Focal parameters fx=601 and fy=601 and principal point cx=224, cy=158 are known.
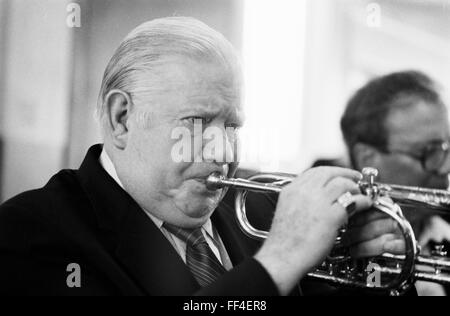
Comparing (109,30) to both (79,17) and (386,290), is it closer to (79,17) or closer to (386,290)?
(79,17)

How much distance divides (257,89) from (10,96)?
1.68ft

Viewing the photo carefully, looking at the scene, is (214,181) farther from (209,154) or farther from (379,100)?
(379,100)

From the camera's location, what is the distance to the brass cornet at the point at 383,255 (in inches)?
40.9

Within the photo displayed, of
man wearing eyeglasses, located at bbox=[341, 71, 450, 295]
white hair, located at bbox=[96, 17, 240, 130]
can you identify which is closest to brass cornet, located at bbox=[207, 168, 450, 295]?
white hair, located at bbox=[96, 17, 240, 130]

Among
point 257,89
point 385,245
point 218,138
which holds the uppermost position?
point 257,89

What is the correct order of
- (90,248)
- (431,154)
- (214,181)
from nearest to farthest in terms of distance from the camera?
(90,248) → (214,181) → (431,154)

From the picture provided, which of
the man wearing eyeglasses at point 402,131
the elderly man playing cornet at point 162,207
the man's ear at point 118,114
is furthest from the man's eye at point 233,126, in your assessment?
the man wearing eyeglasses at point 402,131

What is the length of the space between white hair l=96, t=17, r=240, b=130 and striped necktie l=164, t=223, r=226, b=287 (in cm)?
27

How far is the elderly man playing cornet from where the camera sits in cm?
96

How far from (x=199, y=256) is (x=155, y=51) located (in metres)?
0.38

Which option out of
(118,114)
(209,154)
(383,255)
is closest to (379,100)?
(383,255)

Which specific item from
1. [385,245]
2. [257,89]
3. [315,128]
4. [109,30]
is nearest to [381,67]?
[315,128]

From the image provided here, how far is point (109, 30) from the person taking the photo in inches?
47.2

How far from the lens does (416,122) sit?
149 cm
